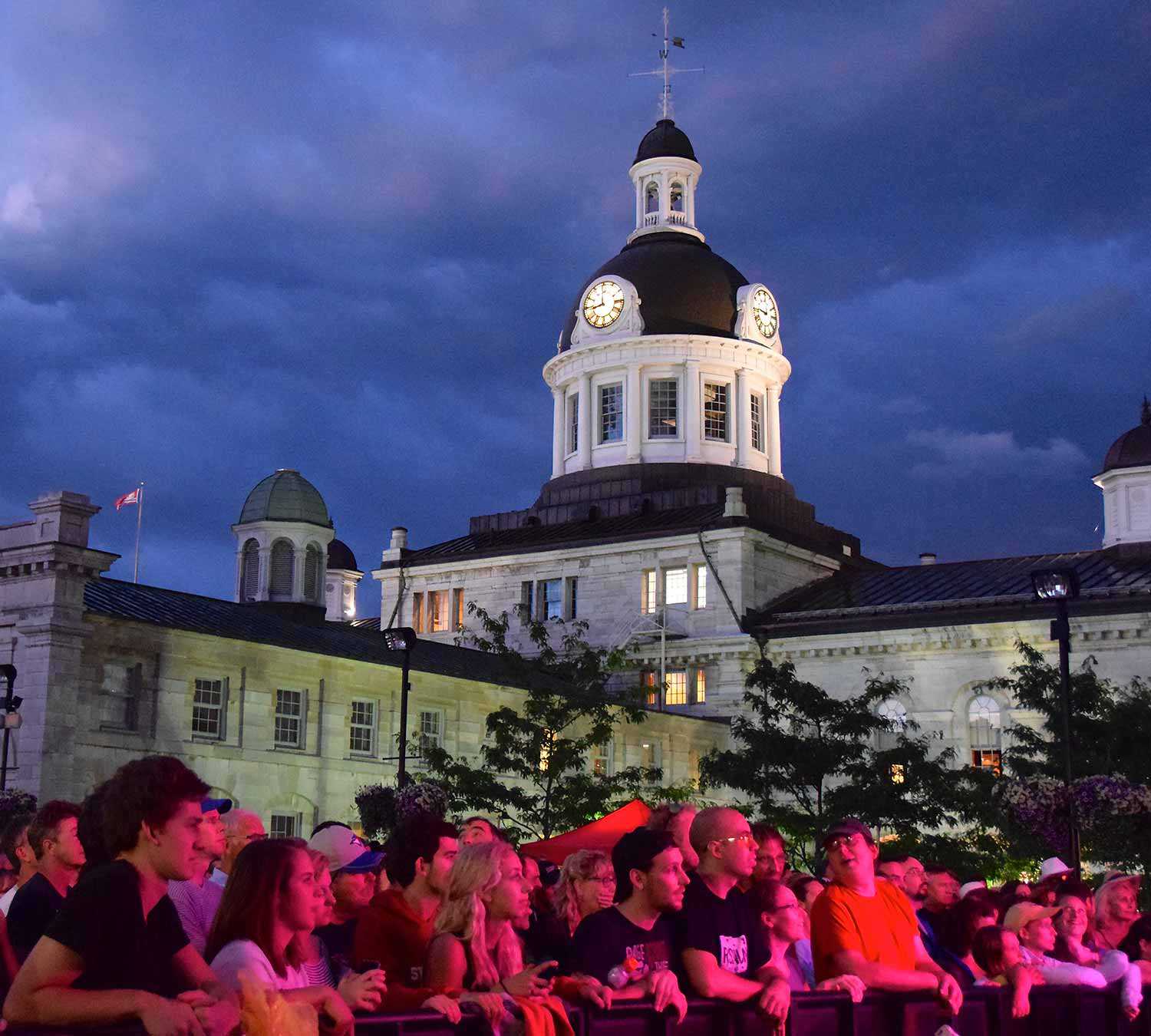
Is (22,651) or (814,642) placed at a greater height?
(814,642)

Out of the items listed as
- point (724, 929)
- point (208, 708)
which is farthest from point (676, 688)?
point (724, 929)

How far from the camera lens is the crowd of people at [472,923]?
6.21m

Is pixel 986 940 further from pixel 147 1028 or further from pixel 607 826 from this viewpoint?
pixel 607 826

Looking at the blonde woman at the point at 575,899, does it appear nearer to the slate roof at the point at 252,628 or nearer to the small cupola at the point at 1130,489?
the slate roof at the point at 252,628

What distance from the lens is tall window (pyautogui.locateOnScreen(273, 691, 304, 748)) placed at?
41.6m

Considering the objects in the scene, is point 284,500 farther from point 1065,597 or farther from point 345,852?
point 345,852

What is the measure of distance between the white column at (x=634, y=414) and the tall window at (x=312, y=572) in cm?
1447

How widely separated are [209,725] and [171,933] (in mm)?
34215

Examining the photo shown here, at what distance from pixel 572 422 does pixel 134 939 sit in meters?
66.4

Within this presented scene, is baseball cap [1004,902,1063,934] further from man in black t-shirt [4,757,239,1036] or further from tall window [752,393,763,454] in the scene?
tall window [752,393,763,454]

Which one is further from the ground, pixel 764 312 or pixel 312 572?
pixel 764 312

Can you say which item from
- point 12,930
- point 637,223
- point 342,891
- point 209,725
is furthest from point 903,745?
point 637,223

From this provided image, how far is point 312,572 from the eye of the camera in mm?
61094

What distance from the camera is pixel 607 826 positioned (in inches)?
739
